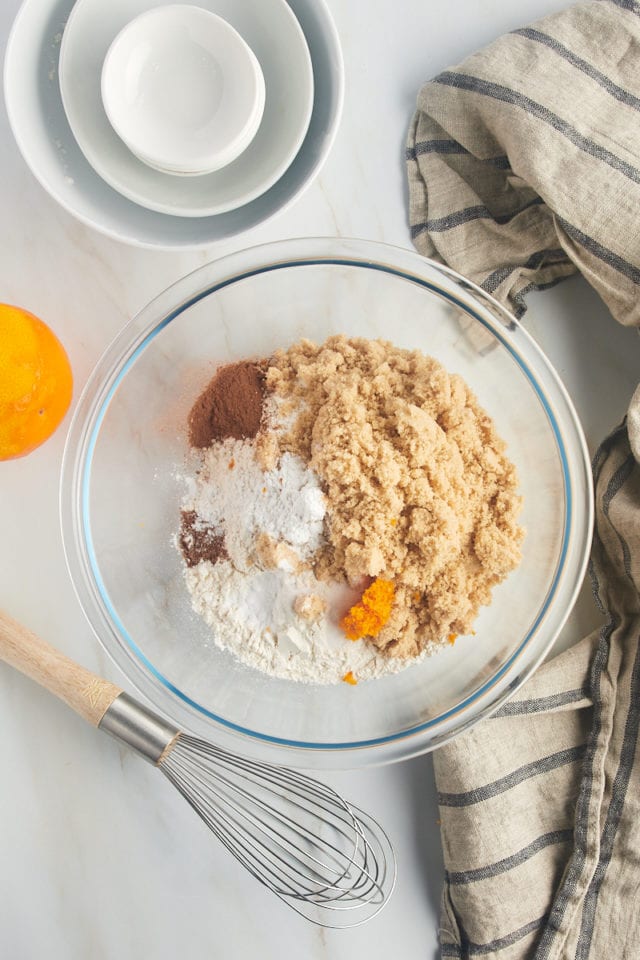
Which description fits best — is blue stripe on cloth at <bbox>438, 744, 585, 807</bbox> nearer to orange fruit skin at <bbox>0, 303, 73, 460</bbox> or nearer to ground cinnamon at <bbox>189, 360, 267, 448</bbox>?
ground cinnamon at <bbox>189, 360, 267, 448</bbox>

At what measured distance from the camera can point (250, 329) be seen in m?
1.19

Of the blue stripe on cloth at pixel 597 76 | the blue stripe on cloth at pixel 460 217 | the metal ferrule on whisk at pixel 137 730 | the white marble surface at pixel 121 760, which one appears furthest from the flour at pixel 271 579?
the blue stripe on cloth at pixel 597 76

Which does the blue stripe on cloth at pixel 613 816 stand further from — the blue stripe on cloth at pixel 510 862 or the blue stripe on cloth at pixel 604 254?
the blue stripe on cloth at pixel 604 254

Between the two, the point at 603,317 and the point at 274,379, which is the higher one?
the point at 274,379

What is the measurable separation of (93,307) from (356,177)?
48 cm

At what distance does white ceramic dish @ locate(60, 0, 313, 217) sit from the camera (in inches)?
42.6

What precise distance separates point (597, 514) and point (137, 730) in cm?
77

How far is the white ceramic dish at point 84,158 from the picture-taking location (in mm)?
1065

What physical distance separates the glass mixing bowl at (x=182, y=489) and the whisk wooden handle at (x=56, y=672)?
0.16 ft

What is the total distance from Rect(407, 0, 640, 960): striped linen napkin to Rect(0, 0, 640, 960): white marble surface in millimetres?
62

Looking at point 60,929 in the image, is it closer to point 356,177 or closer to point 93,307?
point 93,307

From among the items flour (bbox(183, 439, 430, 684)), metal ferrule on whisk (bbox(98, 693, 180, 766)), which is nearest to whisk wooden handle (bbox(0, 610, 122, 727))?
metal ferrule on whisk (bbox(98, 693, 180, 766))

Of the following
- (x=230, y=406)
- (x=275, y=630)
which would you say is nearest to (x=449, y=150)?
(x=230, y=406)

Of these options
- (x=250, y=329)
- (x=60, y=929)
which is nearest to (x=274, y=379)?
(x=250, y=329)
